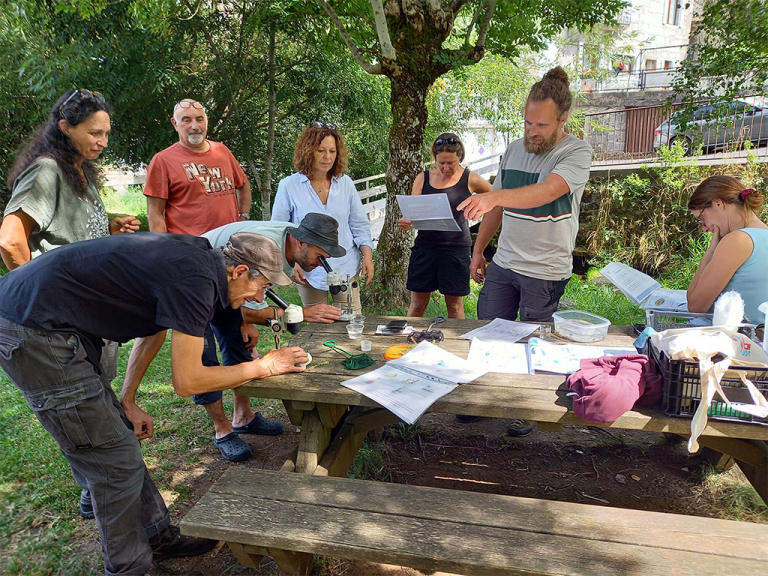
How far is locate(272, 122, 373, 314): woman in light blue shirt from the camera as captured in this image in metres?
3.43

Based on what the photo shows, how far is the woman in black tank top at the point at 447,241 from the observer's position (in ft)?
13.2

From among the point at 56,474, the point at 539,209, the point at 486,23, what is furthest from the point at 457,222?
the point at 56,474

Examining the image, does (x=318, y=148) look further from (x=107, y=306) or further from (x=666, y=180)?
(x=666, y=180)

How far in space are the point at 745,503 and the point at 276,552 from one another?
238 cm

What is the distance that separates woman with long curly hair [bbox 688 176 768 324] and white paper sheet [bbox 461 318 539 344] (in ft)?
2.65

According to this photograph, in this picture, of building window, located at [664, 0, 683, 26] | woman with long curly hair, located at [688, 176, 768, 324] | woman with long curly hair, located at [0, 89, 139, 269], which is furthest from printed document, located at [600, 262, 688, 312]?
building window, located at [664, 0, 683, 26]

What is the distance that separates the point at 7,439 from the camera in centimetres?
340

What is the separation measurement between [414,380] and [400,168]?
12.4 feet

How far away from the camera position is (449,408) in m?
2.03

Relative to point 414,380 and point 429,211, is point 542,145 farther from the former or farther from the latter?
point 414,380

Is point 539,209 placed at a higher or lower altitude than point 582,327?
higher

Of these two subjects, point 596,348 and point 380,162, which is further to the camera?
point 380,162

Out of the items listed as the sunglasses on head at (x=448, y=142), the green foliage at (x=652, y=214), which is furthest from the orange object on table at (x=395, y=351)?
the green foliage at (x=652, y=214)

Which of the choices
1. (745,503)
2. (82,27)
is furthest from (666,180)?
(82,27)
